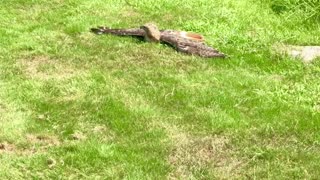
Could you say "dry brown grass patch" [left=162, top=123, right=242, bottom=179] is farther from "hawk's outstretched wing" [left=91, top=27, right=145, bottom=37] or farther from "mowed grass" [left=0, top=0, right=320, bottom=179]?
"hawk's outstretched wing" [left=91, top=27, right=145, bottom=37]

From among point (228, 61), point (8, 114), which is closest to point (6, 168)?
point (8, 114)

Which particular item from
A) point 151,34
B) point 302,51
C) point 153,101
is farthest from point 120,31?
point 302,51

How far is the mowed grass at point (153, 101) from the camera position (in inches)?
283

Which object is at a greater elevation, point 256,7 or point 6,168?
point 256,7

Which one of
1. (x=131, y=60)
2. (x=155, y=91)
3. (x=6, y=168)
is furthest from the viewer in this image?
(x=131, y=60)

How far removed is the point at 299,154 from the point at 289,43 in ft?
14.6

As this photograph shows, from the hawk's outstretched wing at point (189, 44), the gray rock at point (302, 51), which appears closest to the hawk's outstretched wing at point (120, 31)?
the hawk's outstretched wing at point (189, 44)

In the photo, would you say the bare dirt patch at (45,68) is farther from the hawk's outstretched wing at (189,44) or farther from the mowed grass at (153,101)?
the hawk's outstretched wing at (189,44)

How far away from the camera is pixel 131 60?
10273mm

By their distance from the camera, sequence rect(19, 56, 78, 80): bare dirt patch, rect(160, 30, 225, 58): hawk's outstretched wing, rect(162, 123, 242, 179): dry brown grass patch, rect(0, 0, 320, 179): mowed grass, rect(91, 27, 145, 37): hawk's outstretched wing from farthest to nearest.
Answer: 1. rect(91, 27, 145, 37): hawk's outstretched wing
2. rect(160, 30, 225, 58): hawk's outstretched wing
3. rect(19, 56, 78, 80): bare dirt patch
4. rect(0, 0, 320, 179): mowed grass
5. rect(162, 123, 242, 179): dry brown grass patch

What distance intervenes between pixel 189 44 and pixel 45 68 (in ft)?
9.13

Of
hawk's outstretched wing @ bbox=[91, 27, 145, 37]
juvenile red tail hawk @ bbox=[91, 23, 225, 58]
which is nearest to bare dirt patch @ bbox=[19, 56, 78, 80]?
hawk's outstretched wing @ bbox=[91, 27, 145, 37]

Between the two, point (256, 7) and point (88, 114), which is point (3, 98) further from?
point (256, 7)

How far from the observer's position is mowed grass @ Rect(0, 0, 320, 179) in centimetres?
718
